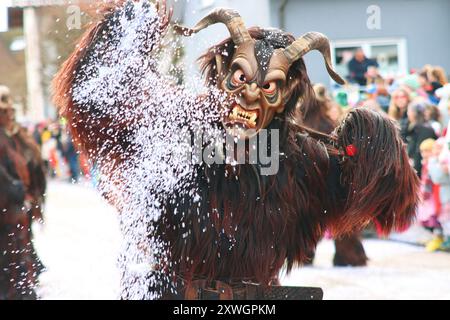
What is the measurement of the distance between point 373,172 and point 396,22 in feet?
1.53

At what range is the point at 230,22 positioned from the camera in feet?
4.53

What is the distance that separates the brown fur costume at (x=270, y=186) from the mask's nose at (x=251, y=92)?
84 mm

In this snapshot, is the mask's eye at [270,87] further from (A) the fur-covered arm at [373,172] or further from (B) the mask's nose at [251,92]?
(A) the fur-covered arm at [373,172]

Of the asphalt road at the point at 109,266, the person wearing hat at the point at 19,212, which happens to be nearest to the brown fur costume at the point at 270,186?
the asphalt road at the point at 109,266

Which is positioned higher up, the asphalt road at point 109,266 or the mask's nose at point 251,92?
the mask's nose at point 251,92

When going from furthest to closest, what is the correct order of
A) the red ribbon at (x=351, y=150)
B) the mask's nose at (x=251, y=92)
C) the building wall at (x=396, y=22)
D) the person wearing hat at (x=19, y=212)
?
1. the person wearing hat at (x=19, y=212)
2. the building wall at (x=396, y=22)
3. the red ribbon at (x=351, y=150)
4. the mask's nose at (x=251, y=92)

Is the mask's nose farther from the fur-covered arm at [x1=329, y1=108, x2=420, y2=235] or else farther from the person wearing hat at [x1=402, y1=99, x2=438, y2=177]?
the person wearing hat at [x1=402, y1=99, x2=438, y2=177]

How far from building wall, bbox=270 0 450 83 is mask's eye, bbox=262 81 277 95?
31cm

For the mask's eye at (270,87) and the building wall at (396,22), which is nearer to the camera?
the mask's eye at (270,87)

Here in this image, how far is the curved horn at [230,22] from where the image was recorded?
1378 millimetres

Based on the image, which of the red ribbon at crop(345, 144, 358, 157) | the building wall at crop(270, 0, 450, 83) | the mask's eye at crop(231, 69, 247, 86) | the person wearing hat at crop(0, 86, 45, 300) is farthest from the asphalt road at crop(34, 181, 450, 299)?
the building wall at crop(270, 0, 450, 83)

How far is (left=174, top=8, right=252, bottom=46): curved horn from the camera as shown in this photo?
1378mm

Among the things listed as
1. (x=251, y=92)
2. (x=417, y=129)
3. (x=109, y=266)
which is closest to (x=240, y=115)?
(x=251, y=92)

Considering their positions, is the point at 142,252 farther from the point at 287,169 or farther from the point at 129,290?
the point at 287,169
